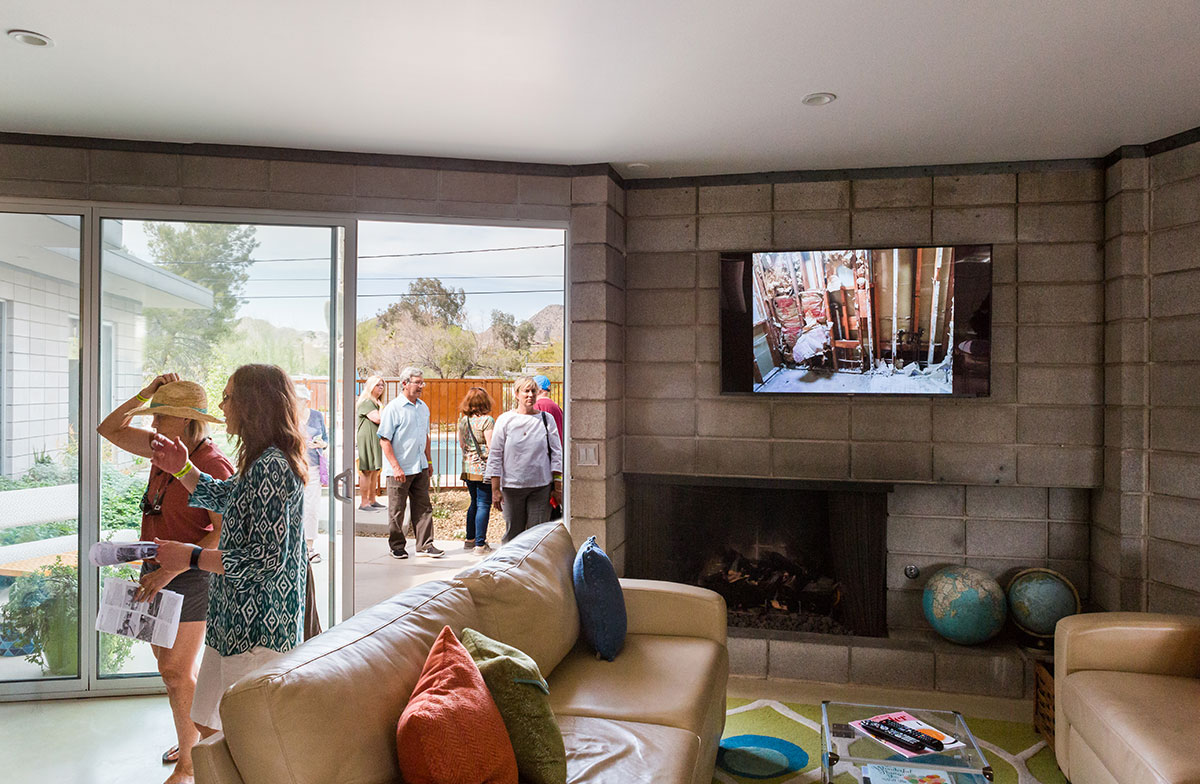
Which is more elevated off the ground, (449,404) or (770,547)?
(449,404)

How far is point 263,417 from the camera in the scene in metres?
2.26

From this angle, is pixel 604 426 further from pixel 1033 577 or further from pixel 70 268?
pixel 70 268

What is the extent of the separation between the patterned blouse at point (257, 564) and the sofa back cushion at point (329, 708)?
389mm

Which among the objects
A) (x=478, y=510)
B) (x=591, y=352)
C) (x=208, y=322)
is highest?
(x=208, y=322)

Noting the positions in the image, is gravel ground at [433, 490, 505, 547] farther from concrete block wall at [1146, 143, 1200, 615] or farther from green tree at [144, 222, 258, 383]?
concrete block wall at [1146, 143, 1200, 615]

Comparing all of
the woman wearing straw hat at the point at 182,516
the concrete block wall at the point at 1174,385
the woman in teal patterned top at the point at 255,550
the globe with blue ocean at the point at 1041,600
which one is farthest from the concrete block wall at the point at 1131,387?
the woman wearing straw hat at the point at 182,516

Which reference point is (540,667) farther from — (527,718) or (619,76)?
(619,76)

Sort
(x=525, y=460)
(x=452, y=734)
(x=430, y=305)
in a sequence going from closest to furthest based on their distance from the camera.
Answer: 1. (x=452, y=734)
2. (x=525, y=460)
3. (x=430, y=305)

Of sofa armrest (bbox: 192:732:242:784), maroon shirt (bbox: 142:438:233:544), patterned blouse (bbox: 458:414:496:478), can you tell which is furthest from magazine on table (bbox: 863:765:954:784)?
patterned blouse (bbox: 458:414:496:478)

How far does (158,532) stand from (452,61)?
183 centimetres

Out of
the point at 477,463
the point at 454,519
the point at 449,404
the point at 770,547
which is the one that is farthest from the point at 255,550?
the point at 449,404

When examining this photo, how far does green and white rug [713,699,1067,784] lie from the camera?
286 cm

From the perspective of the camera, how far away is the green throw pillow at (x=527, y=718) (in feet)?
5.81

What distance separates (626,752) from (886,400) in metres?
2.56
